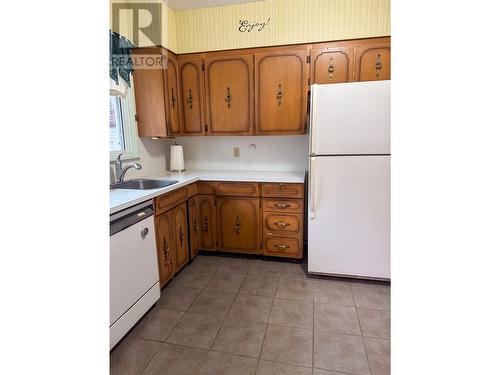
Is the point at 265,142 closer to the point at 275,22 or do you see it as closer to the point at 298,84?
the point at 298,84

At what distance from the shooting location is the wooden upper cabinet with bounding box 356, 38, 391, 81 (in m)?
2.38

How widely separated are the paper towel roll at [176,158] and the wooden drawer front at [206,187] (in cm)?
46

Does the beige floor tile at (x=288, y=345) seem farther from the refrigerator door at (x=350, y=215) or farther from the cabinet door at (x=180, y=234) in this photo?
the cabinet door at (x=180, y=234)

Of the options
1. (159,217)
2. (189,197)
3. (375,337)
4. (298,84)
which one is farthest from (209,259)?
(298,84)

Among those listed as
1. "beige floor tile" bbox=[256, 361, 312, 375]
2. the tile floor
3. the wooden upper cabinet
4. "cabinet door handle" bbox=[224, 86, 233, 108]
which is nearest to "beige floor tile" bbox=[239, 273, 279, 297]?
the tile floor

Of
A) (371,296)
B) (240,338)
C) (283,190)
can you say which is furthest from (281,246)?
(240,338)

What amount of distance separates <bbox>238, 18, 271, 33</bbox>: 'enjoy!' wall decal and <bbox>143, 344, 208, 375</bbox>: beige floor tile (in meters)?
2.74

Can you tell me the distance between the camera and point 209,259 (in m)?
2.75

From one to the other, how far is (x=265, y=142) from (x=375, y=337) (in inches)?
80.5

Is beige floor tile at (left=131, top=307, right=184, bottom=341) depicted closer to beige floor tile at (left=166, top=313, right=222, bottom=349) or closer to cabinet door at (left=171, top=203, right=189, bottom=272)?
Answer: beige floor tile at (left=166, top=313, right=222, bottom=349)

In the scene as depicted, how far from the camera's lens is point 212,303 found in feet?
6.62

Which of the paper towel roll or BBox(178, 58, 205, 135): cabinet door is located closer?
BBox(178, 58, 205, 135): cabinet door

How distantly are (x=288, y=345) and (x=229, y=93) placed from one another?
7.34 feet
